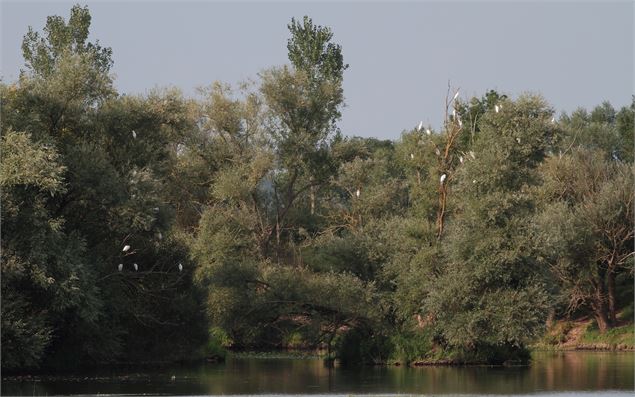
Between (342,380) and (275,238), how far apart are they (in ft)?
98.4

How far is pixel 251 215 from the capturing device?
7056cm

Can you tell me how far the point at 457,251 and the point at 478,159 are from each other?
15.0ft

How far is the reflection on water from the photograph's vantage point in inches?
1464

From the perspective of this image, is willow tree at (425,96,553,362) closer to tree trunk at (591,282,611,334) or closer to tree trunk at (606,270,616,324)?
tree trunk at (591,282,611,334)

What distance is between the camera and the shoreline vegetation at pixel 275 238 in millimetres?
44031

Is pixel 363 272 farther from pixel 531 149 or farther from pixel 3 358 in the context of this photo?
pixel 3 358

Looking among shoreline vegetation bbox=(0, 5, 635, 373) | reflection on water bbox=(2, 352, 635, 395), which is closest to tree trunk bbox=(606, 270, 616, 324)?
shoreline vegetation bbox=(0, 5, 635, 373)

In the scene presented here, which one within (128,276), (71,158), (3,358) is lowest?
(3,358)

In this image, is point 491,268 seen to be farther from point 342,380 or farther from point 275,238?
point 275,238

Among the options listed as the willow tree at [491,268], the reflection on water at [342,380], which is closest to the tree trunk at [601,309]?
the reflection on water at [342,380]

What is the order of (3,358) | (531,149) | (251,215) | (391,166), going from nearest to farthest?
(3,358), (531,149), (251,215), (391,166)

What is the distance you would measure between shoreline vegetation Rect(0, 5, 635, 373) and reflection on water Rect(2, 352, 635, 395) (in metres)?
1.85

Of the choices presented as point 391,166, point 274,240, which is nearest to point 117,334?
point 274,240

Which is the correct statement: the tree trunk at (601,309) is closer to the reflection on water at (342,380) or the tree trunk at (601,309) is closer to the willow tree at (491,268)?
the reflection on water at (342,380)
